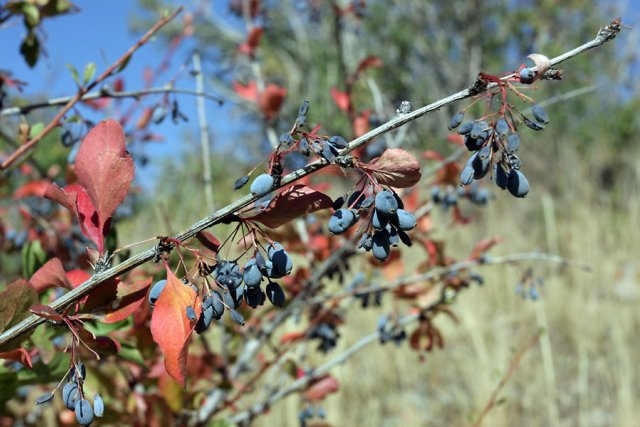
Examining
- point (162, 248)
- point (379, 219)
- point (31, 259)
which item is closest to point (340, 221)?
point (379, 219)

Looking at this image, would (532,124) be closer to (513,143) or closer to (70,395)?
(513,143)

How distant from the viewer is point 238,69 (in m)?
2.24

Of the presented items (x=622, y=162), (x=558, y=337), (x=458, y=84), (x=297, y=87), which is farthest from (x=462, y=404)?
(x=297, y=87)

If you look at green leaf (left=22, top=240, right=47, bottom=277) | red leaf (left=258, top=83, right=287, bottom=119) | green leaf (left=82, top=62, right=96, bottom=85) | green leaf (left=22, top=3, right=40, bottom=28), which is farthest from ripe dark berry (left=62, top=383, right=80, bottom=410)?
red leaf (left=258, top=83, right=287, bottom=119)

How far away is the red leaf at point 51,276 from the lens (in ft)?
1.80

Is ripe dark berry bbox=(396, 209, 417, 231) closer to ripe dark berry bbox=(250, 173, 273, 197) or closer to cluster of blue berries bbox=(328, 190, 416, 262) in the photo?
cluster of blue berries bbox=(328, 190, 416, 262)

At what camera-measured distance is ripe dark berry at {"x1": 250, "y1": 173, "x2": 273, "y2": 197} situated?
0.44 m

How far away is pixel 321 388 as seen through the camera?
127cm

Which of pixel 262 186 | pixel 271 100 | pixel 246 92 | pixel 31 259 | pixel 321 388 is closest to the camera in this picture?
pixel 262 186

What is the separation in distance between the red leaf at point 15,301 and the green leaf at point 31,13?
603 mm

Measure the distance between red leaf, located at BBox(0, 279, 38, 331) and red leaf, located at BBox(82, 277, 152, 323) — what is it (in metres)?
0.05

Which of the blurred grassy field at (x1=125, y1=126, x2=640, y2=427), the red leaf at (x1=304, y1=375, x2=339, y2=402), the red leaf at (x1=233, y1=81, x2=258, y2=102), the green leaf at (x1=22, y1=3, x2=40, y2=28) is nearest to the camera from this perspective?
the green leaf at (x1=22, y1=3, x2=40, y2=28)

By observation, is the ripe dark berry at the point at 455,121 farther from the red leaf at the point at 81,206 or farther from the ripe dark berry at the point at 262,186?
the red leaf at the point at 81,206

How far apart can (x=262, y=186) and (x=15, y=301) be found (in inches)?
9.7
